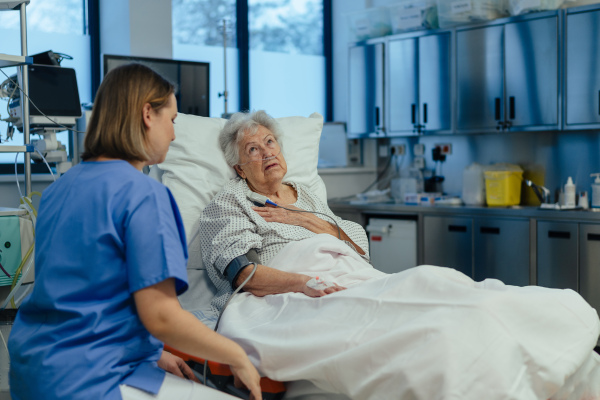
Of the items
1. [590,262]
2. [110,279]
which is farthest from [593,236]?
[110,279]

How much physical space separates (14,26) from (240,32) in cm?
164

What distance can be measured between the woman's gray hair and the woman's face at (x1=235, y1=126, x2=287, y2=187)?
20mm

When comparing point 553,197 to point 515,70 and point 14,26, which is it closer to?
point 515,70

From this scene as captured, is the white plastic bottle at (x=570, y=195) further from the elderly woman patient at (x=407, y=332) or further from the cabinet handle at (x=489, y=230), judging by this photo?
the elderly woman patient at (x=407, y=332)

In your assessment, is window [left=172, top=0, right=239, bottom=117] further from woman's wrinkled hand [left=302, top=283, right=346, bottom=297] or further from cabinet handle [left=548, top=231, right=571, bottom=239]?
woman's wrinkled hand [left=302, top=283, right=346, bottom=297]

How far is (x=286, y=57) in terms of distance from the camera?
4898 millimetres

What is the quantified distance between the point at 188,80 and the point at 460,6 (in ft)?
5.87

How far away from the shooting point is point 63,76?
2.82 meters

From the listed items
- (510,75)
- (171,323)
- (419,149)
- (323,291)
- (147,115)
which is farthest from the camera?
(419,149)

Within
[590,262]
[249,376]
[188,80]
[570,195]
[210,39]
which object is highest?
[210,39]

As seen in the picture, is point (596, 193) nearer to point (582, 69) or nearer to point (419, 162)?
point (582, 69)

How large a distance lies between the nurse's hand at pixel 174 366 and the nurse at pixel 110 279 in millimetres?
265

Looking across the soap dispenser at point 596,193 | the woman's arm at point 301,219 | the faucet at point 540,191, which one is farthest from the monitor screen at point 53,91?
the soap dispenser at point 596,193

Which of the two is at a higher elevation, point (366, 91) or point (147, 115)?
point (366, 91)
